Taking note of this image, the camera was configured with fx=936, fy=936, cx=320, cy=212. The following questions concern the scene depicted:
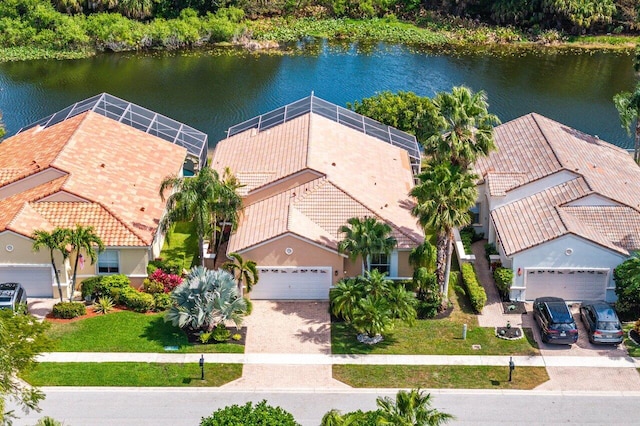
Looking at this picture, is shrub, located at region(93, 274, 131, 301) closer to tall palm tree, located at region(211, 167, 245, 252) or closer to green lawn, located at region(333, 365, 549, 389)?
tall palm tree, located at region(211, 167, 245, 252)

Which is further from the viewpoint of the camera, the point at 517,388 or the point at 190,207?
the point at 190,207

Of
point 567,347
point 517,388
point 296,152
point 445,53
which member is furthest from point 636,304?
point 445,53

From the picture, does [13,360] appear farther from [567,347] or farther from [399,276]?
[567,347]

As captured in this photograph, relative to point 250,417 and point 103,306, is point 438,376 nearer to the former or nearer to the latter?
point 250,417

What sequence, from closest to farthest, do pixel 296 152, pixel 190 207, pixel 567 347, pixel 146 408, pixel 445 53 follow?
pixel 146 408, pixel 567 347, pixel 190 207, pixel 296 152, pixel 445 53

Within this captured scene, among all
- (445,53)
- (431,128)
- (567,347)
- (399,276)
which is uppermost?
(445,53)

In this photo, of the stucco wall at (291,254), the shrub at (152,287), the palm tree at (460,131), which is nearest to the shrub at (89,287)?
the shrub at (152,287)
